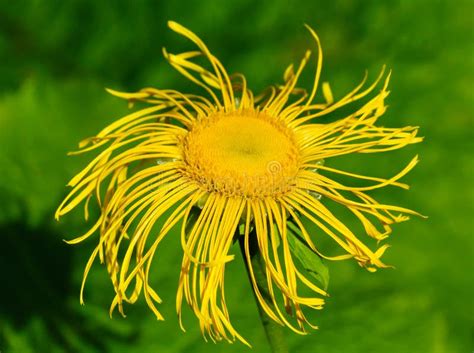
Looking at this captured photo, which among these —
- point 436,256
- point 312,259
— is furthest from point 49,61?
point 312,259

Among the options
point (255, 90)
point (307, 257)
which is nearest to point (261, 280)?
point (307, 257)

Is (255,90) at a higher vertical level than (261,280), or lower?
higher

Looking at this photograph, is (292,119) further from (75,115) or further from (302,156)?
(75,115)

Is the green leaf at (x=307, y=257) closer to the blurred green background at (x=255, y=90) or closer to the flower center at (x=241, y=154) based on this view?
the flower center at (x=241, y=154)

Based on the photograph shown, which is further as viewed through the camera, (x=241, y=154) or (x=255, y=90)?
(x=255, y=90)

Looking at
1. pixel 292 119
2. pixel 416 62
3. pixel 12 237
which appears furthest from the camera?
pixel 416 62

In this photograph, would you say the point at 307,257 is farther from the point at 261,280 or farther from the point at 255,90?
the point at 255,90
